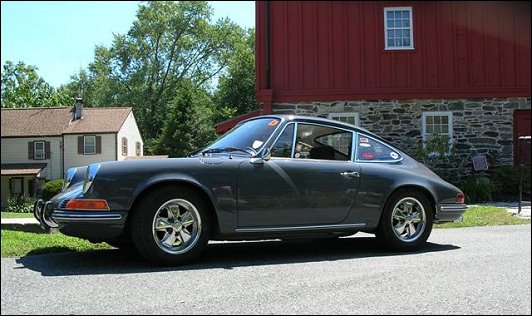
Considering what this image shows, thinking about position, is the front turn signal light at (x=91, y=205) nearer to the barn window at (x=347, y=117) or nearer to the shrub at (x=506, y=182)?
the shrub at (x=506, y=182)

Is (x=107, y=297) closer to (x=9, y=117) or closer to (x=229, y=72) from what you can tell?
(x=9, y=117)

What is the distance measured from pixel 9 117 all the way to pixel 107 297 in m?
1.68

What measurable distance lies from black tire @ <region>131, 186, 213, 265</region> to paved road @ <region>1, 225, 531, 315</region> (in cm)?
13

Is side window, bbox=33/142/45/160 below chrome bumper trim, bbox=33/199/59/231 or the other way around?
the other way around

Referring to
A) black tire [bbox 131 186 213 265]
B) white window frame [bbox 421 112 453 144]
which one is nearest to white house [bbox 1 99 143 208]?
black tire [bbox 131 186 213 265]

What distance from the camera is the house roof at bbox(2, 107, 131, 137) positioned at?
15.9 feet

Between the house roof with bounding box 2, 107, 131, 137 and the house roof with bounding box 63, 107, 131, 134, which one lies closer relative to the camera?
the house roof with bounding box 2, 107, 131, 137

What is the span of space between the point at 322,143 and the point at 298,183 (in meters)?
0.63

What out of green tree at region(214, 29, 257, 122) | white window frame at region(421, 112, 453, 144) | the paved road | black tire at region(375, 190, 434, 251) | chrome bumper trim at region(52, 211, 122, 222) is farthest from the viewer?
white window frame at region(421, 112, 453, 144)

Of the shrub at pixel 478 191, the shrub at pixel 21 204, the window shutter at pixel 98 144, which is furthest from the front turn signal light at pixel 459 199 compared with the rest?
the shrub at pixel 478 191

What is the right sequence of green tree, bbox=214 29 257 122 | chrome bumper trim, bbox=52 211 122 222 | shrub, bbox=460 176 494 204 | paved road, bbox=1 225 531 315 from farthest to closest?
shrub, bbox=460 176 494 204 < green tree, bbox=214 29 257 122 < chrome bumper trim, bbox=52 211 122 222 < paved road, bbox=1 225 531 315

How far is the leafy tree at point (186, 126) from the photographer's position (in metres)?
5.14

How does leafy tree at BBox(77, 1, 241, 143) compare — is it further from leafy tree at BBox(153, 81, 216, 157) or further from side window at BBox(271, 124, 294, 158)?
side window at BBox(271, 124, 294, 158)

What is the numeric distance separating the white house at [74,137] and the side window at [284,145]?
129cm
